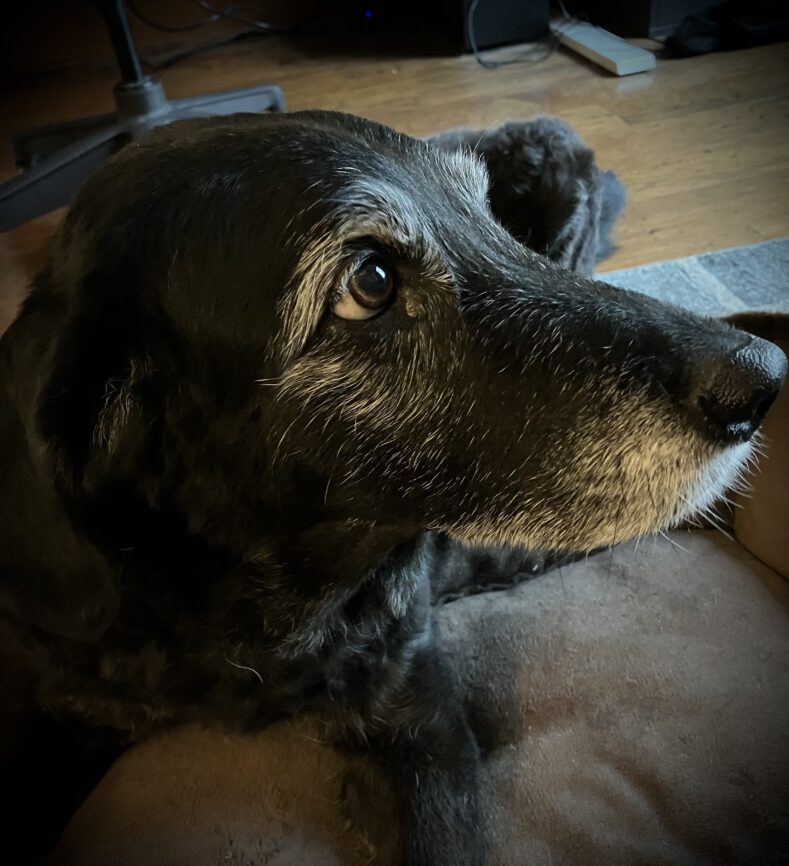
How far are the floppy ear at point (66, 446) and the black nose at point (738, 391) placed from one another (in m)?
0.71

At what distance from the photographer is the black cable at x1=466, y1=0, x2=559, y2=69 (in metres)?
3.99

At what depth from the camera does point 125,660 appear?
4.35 ft

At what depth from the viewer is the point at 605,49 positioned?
12.5ft

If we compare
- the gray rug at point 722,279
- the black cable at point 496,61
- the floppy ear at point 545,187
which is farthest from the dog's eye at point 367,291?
the black cable at point 496,61

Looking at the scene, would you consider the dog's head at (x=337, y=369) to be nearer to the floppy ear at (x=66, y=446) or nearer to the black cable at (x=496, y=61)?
the floppy ear at (x=66, y=446)

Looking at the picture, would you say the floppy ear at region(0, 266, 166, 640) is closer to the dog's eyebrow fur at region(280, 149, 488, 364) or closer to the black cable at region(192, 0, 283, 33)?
the dog's eyebrow fur at region(280, 149, 488, 364)

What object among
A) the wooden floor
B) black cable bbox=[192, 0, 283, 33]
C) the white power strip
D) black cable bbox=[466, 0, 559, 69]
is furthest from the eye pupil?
black cable bbox=[192, 0, 283, 33]

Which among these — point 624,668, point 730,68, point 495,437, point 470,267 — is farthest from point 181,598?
point 730,68

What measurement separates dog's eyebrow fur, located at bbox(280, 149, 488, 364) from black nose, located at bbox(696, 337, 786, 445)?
0.35 meters

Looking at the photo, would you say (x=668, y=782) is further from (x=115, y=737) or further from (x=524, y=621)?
(x=115, y=737)

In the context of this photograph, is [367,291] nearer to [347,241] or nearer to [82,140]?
[347,241]

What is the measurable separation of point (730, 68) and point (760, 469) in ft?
8.68

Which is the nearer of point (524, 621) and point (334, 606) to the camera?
point (334, 606)

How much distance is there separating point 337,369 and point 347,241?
0.53 feet
